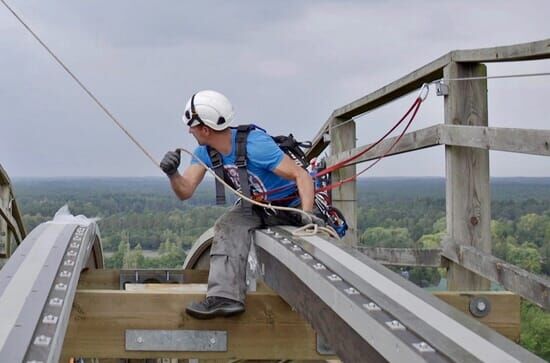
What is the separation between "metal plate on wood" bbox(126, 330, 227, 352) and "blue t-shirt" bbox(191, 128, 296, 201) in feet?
3.54

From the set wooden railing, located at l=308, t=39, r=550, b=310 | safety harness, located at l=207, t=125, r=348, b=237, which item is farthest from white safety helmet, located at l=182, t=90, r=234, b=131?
wooden railing, located at l=308, t=39, r=550, b=310

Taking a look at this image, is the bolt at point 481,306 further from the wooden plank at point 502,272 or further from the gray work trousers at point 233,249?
the gray work trousers at point 233,249

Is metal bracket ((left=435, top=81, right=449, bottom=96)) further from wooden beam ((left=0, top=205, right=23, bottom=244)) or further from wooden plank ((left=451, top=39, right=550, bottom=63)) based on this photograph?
wooden beam ((left=0, top=205, right=23, bottom=244))

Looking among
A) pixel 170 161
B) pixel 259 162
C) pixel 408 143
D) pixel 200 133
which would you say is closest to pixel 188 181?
pixel 170 161

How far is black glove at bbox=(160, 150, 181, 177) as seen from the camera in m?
5.14

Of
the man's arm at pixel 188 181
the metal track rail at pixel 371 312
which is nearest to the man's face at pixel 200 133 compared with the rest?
the man's arm at pixel 188 181

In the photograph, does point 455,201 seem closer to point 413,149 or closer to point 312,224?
point 413,149

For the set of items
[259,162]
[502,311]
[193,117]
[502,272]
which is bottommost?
[502,311]

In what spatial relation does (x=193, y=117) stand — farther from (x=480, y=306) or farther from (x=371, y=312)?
(x=371, y=312)

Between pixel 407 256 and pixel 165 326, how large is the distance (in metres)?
2.29

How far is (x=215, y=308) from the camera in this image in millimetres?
4238

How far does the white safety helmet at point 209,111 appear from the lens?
5.00 m

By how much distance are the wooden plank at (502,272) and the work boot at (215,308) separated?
47.9 inches

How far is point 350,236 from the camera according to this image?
A: 819 centimetres
